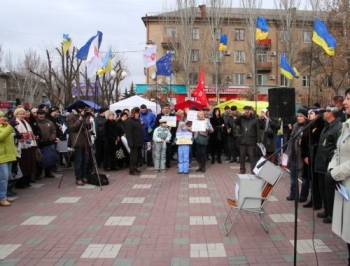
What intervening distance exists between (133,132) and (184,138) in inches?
60.4

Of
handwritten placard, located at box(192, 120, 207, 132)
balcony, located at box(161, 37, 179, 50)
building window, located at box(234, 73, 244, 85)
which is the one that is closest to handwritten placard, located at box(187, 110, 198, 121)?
handwritten placard, located at box(192, 120, 207, 132)

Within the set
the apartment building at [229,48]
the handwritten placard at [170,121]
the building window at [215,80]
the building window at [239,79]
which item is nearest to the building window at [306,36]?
the apartment building at [229,48]

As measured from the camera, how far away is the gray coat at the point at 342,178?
384 centimetres

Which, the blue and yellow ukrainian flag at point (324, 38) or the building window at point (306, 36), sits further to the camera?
the building window at point (306, 36)

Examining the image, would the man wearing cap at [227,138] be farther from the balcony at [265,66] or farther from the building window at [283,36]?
the balcony at [265,66]

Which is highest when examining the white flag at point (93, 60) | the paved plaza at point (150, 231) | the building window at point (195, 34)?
the building window at point (195, 34)

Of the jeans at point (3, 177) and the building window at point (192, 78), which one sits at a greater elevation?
the building window at point (192, 78)

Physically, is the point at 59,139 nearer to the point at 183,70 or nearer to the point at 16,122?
the point at 16,122

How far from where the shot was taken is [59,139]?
1150cm

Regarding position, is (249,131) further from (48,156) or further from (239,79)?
(239,79)

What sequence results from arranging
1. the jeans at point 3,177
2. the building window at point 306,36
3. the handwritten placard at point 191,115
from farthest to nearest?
the building window at point 306,36, the handwritten placard at point 191,115, the jeans at point 3,177

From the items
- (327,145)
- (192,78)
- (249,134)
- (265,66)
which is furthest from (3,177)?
(265,66)

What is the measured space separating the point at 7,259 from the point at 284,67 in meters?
11.5

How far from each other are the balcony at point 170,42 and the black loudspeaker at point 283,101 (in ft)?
113
